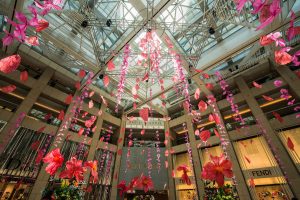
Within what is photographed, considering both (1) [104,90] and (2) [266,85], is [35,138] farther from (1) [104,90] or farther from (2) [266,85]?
(2) [266,85]

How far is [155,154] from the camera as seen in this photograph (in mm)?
16250

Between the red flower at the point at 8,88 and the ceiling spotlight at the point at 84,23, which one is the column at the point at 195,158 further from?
the red flower at the point at 8,88

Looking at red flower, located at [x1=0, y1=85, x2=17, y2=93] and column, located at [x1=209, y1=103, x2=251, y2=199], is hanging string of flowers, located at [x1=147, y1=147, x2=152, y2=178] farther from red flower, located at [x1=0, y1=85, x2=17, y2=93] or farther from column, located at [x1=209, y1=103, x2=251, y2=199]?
red flower, located at [x1=0, y1=85, x2=17, y2=93]

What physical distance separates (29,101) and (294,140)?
18000 mm

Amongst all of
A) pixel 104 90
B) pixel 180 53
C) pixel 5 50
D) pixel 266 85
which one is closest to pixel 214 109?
pixel 266 85

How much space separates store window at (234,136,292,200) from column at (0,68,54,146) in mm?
15569

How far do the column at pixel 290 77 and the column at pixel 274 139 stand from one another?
2.31m

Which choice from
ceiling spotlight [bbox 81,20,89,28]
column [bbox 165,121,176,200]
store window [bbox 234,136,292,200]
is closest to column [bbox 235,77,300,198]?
store window [bbox 234,136,292,200]

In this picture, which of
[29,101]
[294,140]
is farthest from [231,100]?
[29,101]

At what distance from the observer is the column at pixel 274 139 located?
9.19 m

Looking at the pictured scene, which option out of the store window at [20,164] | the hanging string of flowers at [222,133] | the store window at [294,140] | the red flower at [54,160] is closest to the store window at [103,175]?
the store window at [20,164]

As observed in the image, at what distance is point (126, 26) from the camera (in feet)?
33.1

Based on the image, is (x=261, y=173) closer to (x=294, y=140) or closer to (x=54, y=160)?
(x=294, y=140)

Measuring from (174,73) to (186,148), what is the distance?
7251 mm
